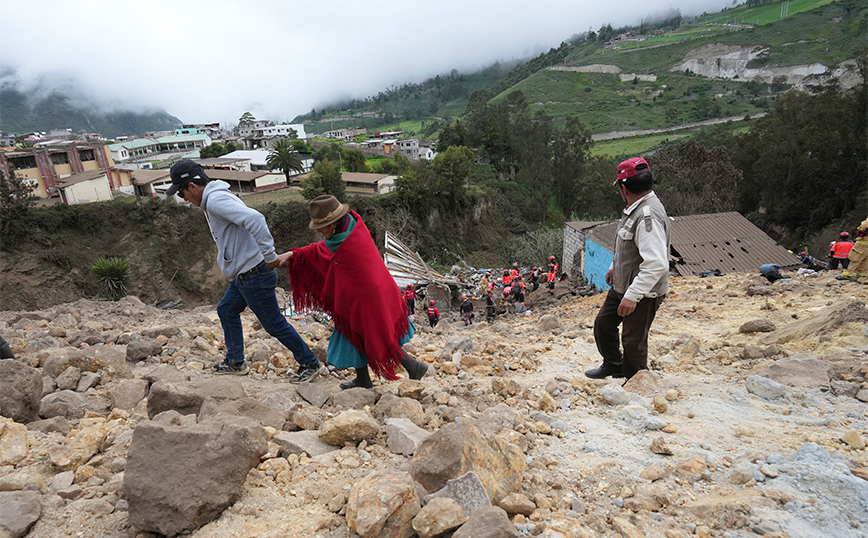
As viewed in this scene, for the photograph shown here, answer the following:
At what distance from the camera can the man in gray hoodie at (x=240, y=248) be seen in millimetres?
3160

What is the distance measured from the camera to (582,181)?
33.9 meters

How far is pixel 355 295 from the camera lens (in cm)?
306

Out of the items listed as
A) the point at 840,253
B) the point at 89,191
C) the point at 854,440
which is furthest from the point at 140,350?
the point at 89,191

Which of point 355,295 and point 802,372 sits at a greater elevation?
point 355,295

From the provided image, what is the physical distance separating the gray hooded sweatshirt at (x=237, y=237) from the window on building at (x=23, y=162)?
142ft

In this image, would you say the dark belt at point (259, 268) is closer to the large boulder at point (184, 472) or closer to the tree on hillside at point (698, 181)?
the large boulder at point (184, 472)

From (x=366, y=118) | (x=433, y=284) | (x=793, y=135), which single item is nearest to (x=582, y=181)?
(x=793, y=135)

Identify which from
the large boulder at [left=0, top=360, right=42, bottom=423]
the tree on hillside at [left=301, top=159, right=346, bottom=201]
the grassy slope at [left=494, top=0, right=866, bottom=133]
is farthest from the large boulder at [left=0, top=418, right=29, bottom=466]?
the grassy slope at [left=494, top=0, right=866, bottom=133]

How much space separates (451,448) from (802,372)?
96.4 inches

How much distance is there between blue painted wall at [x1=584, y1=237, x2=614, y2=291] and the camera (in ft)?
45.2

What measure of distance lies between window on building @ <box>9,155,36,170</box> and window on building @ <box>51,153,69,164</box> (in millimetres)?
1306

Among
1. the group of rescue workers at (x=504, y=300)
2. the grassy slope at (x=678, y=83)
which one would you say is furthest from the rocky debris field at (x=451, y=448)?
the grassy slope at (x=678, y=83)

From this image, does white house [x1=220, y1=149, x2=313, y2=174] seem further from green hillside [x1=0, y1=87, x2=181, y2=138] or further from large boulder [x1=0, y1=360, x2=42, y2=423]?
green hillside [x1=0, y1=87, x2=181, y2=138]

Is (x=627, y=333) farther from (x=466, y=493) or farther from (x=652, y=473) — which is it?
(x=466, y=493)
